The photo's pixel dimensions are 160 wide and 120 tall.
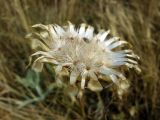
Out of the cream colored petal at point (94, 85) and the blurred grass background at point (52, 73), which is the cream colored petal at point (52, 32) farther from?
the blurred grass background at point (52, 73)

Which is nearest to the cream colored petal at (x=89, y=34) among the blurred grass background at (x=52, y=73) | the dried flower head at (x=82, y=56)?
the dried flower head at (x=82, y=56)

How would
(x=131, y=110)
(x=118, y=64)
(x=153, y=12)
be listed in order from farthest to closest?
1. (x=153, y=12)
2. (x=131, y=110)
3. (x=118, y=64)

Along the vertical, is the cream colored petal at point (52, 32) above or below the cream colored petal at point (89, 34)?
below

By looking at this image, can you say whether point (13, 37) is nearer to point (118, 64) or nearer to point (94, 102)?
point (94, 102)

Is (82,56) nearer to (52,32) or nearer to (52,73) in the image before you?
(52,32)

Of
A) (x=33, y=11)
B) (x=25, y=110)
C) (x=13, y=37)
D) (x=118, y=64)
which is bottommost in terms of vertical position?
(x=25, y=110)

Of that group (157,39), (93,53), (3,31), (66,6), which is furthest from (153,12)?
(93,53)

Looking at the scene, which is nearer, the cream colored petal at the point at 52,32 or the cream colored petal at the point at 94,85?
the cream colored petal at the point at 94,85
